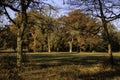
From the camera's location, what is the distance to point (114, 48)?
113688 mm

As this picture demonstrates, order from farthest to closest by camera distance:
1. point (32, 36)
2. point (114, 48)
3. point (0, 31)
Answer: point (114, 48) < point (32, 36) < point (0, 31)

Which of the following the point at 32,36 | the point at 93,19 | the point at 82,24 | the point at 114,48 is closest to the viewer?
the point at 93,19

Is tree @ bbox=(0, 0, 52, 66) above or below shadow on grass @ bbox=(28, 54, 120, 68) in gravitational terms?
above

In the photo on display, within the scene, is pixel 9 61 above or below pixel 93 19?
below

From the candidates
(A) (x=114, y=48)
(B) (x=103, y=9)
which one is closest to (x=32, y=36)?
(A) (x=114, y=48)

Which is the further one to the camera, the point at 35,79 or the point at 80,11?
the point at 80,11

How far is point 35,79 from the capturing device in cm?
1395

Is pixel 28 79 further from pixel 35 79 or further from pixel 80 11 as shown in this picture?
pixel 80 11

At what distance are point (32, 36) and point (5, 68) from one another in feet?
263

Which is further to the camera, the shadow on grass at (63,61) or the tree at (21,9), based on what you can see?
the shadow on grass at (63,61)

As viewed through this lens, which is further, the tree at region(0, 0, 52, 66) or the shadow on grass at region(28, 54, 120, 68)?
the shadow on grass at region(28, 54, 120, 68)

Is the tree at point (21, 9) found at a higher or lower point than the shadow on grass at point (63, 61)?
higher

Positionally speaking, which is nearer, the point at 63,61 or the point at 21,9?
the point at 21,9

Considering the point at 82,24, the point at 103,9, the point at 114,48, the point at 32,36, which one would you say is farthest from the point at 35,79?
the point at 114,48
